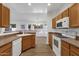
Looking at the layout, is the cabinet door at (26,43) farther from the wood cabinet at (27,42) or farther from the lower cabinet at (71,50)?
the lower cabinet at (71,50)

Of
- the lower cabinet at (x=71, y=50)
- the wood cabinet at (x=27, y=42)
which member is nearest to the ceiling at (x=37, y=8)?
the wood cabinet at (x=27, y=42)

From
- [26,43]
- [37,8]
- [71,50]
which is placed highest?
[37,8]

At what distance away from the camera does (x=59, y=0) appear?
917 millimetres

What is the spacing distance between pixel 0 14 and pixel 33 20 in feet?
34.6

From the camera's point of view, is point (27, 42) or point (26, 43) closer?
point (26, 43)

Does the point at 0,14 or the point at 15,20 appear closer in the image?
the point at 0,14

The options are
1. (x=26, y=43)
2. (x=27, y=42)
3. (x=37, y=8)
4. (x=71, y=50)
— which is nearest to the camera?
(x=71, y=50)

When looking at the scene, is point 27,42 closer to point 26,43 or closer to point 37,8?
point 26,43

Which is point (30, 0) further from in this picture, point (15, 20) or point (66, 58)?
point (15, 20)

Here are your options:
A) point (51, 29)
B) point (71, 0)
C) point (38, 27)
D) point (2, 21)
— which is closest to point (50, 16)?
point (51, 29)

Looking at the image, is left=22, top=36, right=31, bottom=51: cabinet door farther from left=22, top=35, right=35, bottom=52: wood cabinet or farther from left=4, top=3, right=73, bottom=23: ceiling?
left=4, top=3, right=73, bottom=23: ceiling

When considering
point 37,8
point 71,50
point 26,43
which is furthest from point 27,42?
point 71,50

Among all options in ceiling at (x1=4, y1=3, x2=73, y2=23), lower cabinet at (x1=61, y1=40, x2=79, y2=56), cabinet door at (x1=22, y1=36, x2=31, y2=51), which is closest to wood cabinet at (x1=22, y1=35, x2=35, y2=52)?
cabinet door at (x1=22, y1=36, x2=31, y2=51)

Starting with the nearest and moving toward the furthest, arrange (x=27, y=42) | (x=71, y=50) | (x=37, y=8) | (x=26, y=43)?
(x=71, y=50) < (x=26, y=43) < (x=27, y=42) < (x=37, y=8)
